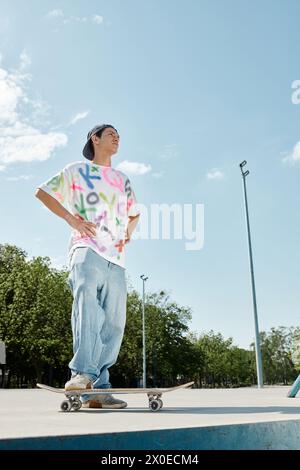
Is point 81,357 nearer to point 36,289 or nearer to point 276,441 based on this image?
point 276,441

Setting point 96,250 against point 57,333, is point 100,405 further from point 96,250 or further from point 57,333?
point 57,333

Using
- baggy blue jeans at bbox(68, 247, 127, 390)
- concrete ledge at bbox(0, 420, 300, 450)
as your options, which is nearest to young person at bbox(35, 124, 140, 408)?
baggy blue jeans at bbox(68, 247, 127, 390)

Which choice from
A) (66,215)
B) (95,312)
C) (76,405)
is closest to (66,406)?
(76,405)

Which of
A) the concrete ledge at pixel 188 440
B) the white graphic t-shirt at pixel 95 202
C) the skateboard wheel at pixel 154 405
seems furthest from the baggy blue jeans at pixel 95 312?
the concrete ledge at pixel 188 440

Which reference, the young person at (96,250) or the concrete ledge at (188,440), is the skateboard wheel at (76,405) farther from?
the concrete ledge at (188,440)

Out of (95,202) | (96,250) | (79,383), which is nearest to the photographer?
(79,383)

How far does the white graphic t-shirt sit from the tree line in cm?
2655

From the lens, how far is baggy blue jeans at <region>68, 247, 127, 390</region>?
169 inches

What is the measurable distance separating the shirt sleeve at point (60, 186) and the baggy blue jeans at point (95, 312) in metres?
0.53

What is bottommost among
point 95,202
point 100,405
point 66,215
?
point 100,405

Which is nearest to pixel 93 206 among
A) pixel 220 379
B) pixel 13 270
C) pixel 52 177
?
pixel 52 177

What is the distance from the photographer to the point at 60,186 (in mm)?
4652

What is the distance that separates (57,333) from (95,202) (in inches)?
1117
